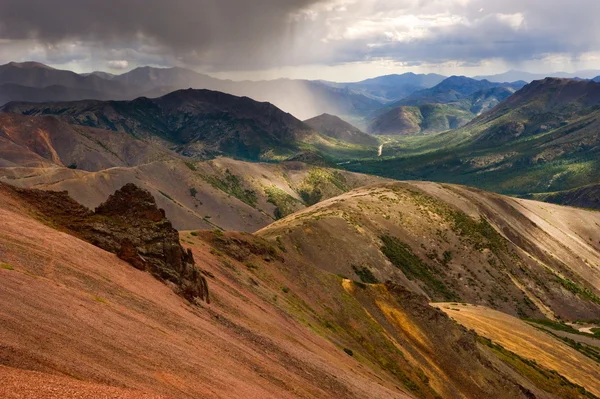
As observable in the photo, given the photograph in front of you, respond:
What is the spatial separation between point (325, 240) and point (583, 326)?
7775cm

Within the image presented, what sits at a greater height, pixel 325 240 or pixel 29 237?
pixel 29 237

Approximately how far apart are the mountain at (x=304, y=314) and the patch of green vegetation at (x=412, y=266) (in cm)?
57

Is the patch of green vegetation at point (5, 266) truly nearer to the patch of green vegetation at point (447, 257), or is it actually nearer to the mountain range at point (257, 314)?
the mountain range at point (257, 314)

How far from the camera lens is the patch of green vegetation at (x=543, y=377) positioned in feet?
250

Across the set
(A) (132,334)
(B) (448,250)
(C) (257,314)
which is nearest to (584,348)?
(B) (448,250)

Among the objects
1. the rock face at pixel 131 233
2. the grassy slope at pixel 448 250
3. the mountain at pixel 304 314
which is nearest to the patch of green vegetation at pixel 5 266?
the mountain at pixel 304 314

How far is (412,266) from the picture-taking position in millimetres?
138625

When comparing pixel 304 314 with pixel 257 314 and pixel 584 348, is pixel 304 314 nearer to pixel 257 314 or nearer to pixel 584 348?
pixel 257 314

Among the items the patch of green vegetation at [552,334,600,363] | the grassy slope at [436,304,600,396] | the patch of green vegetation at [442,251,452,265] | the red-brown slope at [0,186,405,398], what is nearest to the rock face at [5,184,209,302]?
the red-brown slope at [0,186,405,398]

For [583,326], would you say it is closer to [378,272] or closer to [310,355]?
[378,272]

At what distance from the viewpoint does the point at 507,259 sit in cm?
15625

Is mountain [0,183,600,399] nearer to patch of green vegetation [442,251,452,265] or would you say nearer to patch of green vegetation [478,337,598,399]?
patch of green vegetation [478,337,598,399]

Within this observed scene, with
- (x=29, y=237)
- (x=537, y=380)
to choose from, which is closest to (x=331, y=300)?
(x=537, y=380)

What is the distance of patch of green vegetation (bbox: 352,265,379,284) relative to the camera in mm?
120250
